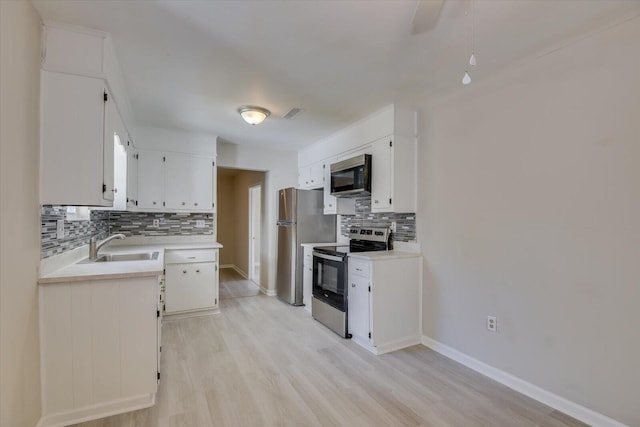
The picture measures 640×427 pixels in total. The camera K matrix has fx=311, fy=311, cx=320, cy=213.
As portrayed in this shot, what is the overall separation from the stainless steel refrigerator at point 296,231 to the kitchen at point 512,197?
1538mm

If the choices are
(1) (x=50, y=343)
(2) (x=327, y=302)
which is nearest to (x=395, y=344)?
(2) (x=327, y=302)

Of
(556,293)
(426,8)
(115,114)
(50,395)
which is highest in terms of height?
(426,8)

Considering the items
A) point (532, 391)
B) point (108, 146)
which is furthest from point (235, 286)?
point (532, 391)

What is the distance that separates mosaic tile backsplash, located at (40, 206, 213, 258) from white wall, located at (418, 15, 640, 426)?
10.3 ft

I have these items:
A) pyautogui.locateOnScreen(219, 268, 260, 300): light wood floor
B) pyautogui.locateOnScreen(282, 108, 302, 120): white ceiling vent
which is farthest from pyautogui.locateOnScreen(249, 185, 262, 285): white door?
pyautogui.locateOnScreen(282, 108, 302, 120): white ceiling vent

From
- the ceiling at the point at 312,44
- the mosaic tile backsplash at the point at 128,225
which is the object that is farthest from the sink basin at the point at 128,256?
the ceiling at the point at 312,44

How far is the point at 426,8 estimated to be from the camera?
1490 millimetres

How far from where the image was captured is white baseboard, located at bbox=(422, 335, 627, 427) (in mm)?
1906

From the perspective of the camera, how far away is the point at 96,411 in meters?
1.95

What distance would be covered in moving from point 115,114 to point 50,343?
1589mm

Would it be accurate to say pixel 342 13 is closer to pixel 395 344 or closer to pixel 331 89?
pixel 331 89

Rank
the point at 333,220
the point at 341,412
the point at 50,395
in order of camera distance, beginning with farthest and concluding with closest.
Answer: the point at 333,220, the point at 341,412, the point at 50,395

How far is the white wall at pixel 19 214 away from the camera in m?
1.43

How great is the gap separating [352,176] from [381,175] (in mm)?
390
